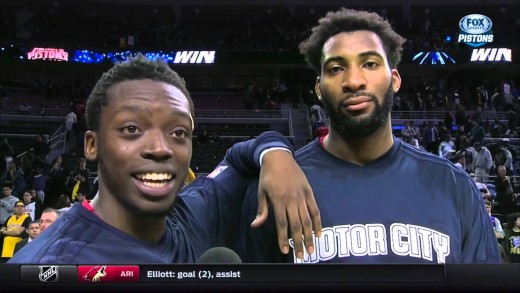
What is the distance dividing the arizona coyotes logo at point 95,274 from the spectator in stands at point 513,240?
454 cm

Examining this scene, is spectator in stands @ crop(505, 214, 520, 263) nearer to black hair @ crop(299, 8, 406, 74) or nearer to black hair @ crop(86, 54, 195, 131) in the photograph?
black hair @ crop(299, 8, 406, 74)

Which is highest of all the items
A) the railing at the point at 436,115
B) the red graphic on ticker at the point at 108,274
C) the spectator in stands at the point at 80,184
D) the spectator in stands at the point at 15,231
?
the railing at the point at 436,115

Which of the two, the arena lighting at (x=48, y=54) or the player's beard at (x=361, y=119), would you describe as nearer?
the player's beard at (x=361, y=119)

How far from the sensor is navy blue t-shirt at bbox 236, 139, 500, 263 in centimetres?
175

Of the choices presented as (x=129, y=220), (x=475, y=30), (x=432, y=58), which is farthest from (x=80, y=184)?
(x=475, y=30)

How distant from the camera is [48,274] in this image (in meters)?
1.16

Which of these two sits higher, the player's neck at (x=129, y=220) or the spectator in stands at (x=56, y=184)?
the spectator in stands at (x=56, y=184)

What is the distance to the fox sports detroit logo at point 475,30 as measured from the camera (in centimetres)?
1906

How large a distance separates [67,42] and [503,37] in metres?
14.9

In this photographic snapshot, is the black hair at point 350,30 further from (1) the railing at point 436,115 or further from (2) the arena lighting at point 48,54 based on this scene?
(2) the arena lighting at point 48,54

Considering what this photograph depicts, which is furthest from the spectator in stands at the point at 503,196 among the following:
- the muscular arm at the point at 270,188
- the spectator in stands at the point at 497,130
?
the muscular arm at the point at 270,188

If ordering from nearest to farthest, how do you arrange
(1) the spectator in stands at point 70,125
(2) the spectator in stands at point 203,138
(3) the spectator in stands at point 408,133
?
(3) the spectator in stands at point 408,133 → (2) the spectator in stands at point 203,138 → (1) the spectator in stands at point 70,125

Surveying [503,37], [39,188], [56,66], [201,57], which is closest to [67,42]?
[56,66]

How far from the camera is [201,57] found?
62.2 ft
